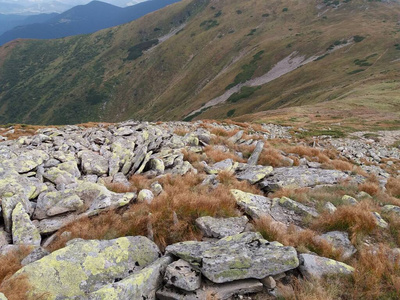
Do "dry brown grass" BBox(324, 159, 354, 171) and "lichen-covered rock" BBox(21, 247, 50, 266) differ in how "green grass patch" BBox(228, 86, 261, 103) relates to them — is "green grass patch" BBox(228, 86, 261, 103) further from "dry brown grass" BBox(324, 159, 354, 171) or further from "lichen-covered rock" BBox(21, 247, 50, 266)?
"lichen-covered rock" BBox(21, 247, 50, 266)

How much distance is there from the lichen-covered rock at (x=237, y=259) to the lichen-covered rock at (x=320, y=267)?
0.30 meters

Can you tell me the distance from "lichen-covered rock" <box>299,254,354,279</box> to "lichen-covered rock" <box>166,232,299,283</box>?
11.9 inches

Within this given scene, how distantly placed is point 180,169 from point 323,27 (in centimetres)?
19013

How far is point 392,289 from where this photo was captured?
5.11 meters

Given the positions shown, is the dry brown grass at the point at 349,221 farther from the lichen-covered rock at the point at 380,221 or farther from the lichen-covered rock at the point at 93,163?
the lichen-covered rock at the point at 93,163

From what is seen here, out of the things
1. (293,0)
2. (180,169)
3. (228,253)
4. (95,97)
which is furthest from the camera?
(293,0)

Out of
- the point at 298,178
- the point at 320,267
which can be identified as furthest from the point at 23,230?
the point at 298,178

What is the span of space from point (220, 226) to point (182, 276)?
2.49 meters

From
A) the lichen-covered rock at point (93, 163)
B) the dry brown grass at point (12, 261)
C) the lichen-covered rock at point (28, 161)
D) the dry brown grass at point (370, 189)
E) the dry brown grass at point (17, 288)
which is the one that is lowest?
the dry brown grass at point (370, 189)

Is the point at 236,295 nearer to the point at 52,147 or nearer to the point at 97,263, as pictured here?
the point at 97,263

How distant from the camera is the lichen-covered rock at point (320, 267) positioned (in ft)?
17.9

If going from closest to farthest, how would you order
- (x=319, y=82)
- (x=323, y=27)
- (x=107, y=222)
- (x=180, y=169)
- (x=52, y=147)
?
(x=107, y=222), (x=180, y=169), (x=52, y=147), (x=319, y=82), (x=323, y=27)

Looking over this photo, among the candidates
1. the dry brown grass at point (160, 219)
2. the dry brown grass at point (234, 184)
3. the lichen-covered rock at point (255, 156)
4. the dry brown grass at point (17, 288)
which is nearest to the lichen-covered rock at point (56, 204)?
the dry brown grass at point (160, 219)

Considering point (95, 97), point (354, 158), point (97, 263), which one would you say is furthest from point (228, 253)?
point (95, 97)
